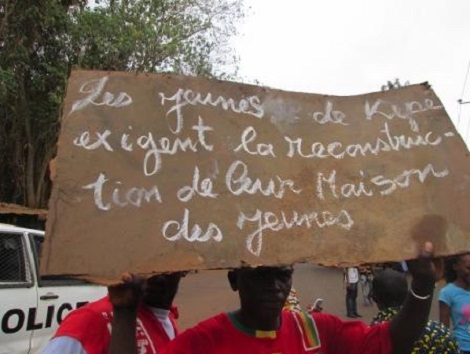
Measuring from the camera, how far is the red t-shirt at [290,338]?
6.30ft

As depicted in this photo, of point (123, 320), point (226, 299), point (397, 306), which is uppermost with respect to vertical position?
point (123, 320)

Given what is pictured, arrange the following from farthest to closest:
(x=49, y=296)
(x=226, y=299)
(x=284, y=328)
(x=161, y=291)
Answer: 1. (x=226, y=299)
2. (x=49, y=296)
3. (x=161, y=291)
4. (x=284, y=328)

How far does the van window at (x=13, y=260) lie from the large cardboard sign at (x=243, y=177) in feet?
11.7

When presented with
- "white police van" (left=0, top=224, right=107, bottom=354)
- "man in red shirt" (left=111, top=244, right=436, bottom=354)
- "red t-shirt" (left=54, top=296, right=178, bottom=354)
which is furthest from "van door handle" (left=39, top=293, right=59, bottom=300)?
"man in red shirt" (left=111, top=244, right=436, bottom=354)

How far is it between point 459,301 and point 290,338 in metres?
2.54

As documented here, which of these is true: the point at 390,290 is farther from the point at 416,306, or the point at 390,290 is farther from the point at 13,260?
the point at 13,260

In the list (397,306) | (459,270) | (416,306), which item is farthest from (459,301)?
(416,306)

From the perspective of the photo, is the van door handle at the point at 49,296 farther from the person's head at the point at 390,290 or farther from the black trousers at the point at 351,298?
the black trousers at the point at 351,298

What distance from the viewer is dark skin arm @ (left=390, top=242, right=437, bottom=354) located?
1861mm

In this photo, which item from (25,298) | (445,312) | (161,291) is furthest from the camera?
(25,298)

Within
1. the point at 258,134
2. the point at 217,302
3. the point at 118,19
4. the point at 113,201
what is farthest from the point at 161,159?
the point at 118,19

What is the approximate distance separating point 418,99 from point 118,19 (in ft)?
46.7

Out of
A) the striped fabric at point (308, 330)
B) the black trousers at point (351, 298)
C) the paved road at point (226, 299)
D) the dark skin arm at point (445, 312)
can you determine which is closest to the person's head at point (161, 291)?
the striped fabric at point (308, 330)

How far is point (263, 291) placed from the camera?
199 centimetres
